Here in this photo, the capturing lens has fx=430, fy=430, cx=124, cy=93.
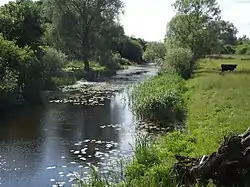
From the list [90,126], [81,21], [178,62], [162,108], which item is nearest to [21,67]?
[90,126]

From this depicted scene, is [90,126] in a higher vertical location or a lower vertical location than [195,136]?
lower

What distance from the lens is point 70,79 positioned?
58594 mm

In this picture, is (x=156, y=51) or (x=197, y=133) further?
(x=156, y=51)

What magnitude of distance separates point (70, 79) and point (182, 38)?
21371 millimetres

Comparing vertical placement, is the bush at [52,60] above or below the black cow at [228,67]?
above

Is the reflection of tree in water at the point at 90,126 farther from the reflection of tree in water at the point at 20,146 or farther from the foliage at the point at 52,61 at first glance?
the foliage at the point at 52,61

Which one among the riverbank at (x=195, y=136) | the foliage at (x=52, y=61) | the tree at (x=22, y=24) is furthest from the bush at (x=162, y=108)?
the foliage at (x=52, y=61)

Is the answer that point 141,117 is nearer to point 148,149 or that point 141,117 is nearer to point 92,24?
point 148,149

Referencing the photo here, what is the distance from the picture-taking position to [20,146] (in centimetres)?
2394

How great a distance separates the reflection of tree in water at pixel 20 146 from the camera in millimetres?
19047

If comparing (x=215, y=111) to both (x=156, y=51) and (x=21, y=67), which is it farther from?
(x=156, y=51)

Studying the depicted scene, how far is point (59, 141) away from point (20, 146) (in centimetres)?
234

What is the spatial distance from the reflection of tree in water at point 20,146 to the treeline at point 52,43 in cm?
566

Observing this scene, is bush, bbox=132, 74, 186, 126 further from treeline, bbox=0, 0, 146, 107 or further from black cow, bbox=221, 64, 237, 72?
black cow, bbox=221, 64, 237, 72
